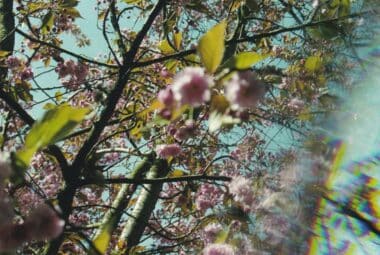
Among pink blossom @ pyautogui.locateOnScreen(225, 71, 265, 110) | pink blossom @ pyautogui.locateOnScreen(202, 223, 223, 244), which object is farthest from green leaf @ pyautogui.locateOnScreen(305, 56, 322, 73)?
pink blossom @ pyautogui.locateOnScreen(225, 71, 265, 110)

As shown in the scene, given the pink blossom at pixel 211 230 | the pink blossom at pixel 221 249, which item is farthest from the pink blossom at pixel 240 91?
the pink blossom at pixel 211 230

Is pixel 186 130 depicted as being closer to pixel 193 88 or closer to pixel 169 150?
pixel 169 150

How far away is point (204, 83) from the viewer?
87 centimetres

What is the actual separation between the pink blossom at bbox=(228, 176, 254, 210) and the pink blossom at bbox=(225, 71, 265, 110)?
0.59 meters

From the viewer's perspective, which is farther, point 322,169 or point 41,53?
point 41,53

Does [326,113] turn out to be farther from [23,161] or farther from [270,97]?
[23,161]

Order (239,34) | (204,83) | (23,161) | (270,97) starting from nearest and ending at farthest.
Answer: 1. (23,161)
2. (204,83)
3. (270,97)
4. (239,34)

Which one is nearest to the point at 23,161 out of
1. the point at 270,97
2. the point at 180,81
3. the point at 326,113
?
the point at 180,81

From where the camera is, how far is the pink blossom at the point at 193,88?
0.85 m

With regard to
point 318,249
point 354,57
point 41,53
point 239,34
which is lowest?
point 318,249

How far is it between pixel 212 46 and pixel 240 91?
93 mm

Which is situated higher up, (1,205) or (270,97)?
(270,97)

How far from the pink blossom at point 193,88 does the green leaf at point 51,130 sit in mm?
198

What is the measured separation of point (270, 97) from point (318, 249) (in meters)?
0.76
